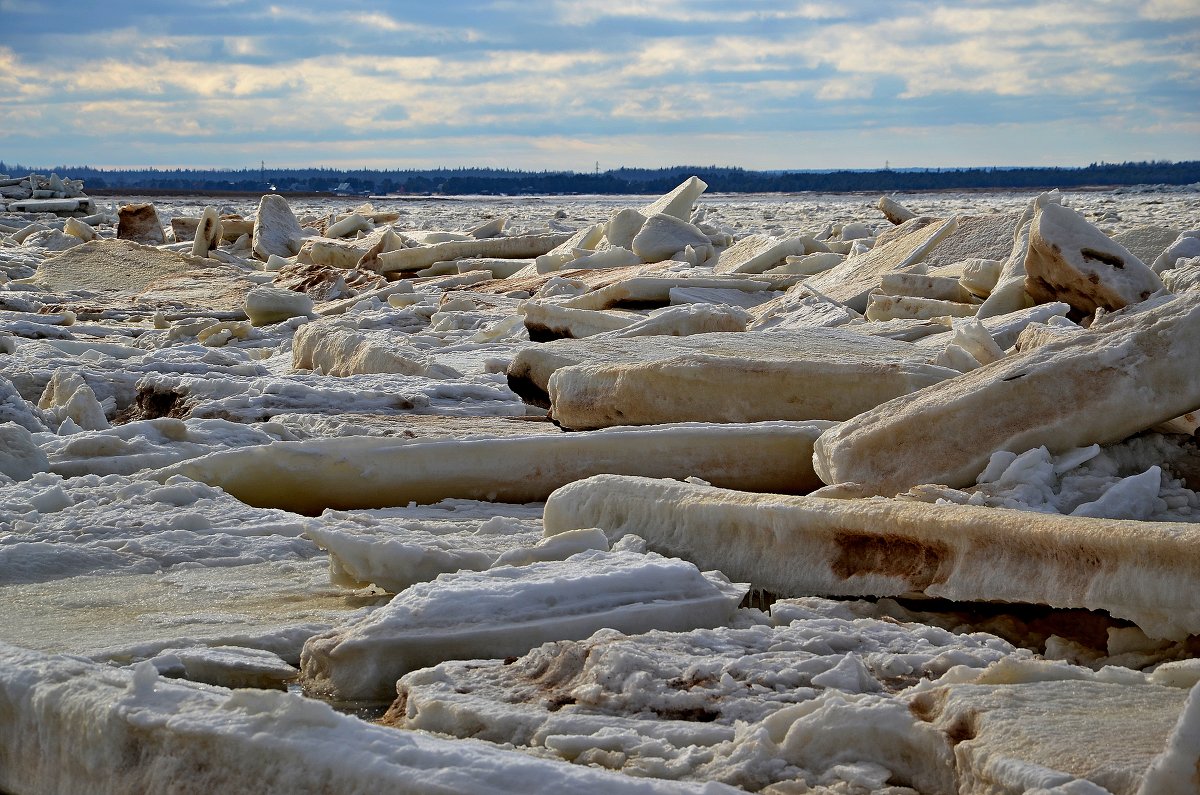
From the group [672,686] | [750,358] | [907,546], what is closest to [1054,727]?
[672,686]

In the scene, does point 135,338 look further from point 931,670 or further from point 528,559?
point 931,670

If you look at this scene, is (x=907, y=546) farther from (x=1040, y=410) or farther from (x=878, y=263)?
(x=878, y=263)

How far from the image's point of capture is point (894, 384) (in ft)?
10.6

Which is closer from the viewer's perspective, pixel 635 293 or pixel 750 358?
pixel 750 358

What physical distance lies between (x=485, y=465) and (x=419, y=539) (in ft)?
1.91

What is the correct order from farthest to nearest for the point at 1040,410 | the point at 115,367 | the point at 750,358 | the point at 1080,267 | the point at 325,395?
the point at 115,367
the point at 325,395
the point at 1080,267
the point at 750,358
the point at 1040,410

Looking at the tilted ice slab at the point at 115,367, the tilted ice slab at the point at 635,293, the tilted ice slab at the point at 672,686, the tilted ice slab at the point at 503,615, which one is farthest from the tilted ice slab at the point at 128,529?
the tilted ice slab at the point at 635,293

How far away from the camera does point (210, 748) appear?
1385 millimetres

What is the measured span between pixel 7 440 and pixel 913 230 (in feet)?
17.4

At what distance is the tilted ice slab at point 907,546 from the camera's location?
1.75m

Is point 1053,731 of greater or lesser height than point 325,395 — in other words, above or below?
above

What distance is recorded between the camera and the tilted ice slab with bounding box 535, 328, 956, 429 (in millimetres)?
3264

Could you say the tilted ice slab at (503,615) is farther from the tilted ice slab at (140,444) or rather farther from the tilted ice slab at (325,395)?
the tilted ice slab at (325,395)

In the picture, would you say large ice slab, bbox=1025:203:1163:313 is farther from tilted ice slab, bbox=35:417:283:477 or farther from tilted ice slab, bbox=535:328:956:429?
tilted ice slab, bbox=35:417:283:477
